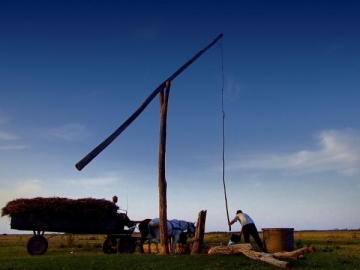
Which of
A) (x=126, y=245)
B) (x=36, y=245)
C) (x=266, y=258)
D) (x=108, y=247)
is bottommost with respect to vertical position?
(x=266, y=258)

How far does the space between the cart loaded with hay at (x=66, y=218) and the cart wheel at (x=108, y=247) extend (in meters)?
1.39

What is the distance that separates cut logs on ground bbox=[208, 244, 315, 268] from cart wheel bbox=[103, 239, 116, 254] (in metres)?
8.98

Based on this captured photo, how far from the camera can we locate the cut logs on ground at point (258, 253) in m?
17.7

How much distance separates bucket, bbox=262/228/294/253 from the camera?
2175 cm

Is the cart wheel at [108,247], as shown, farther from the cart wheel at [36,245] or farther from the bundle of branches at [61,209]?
the cart wheel at [36,245]

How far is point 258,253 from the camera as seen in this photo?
1827 centimetres

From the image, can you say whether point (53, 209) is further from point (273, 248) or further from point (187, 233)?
point (273, 248)

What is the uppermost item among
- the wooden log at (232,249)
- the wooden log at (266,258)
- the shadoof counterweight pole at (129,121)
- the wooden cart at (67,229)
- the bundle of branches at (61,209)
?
the shadoof counterweight pole at (129,121)

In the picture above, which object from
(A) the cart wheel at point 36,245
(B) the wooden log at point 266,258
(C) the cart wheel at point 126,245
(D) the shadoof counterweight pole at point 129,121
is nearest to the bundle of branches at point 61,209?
(A) the cart wheel at point 36,245

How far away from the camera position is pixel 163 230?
2023cm

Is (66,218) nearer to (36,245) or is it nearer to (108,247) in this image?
(36,245)

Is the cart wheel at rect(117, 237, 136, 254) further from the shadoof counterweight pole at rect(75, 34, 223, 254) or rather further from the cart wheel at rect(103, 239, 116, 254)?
the shadoof counterweight pole at rect(75, 34, 223, 254)

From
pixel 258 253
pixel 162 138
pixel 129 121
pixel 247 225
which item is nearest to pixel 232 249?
pixel 258 253

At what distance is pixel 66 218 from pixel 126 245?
3967 millimetres
